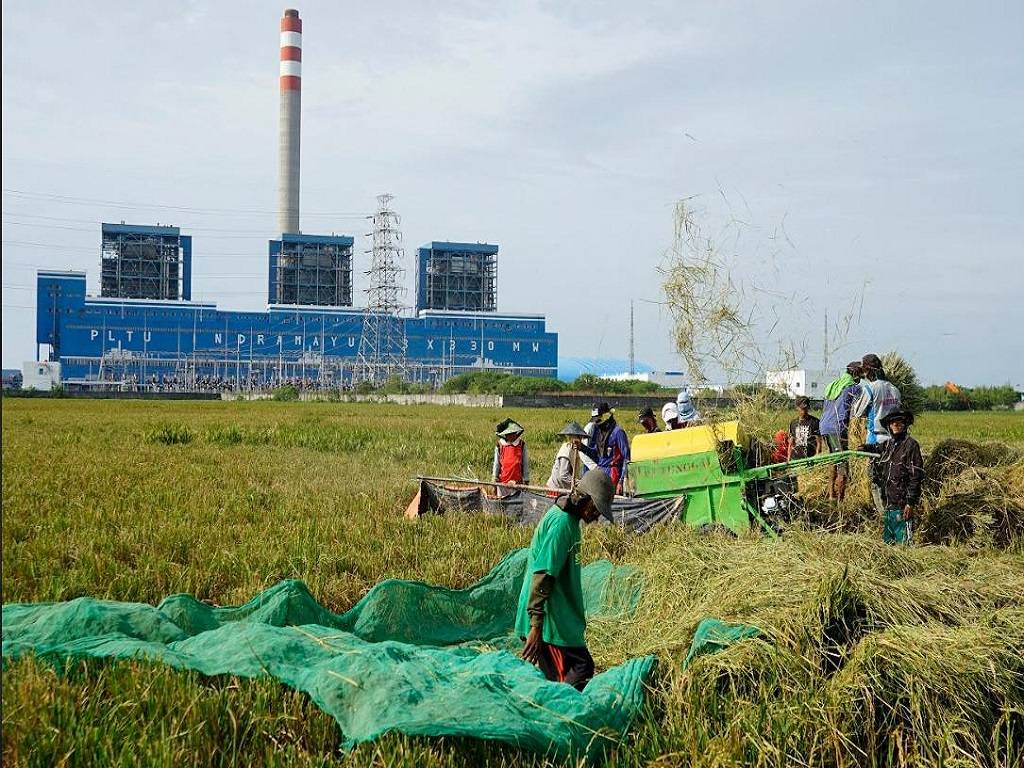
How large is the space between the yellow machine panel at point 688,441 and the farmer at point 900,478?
1.20m

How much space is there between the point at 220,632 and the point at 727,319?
18.6 feet

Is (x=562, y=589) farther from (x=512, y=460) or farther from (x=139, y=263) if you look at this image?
(x=139, y=263)

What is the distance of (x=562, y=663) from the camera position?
4.41m

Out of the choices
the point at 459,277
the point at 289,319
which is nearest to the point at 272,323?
the point at 289,319

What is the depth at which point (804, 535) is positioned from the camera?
6.23 m

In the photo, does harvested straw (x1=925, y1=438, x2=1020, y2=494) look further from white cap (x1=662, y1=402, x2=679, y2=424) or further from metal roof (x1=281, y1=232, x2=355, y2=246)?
metal roof (x1=281, y1=232, x2=355, y2=246)

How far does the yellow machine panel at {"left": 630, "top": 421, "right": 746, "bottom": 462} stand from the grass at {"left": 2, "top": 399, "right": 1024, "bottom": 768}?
0.87m

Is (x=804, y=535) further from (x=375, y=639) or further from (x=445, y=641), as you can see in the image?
(x=375, y=639)

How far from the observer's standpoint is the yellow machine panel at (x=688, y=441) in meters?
8.27

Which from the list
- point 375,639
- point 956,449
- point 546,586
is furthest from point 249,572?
point 956,449

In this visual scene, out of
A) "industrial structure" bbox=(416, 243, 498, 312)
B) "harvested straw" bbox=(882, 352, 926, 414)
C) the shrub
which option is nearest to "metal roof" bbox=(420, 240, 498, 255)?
"industrial structure" bbox=(416, 243, 498, 312)

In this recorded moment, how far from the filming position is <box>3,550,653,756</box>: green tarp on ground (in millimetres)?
3477

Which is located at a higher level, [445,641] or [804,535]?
[804,535]

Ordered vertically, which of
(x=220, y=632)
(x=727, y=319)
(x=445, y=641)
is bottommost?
(x=445, y=641)
